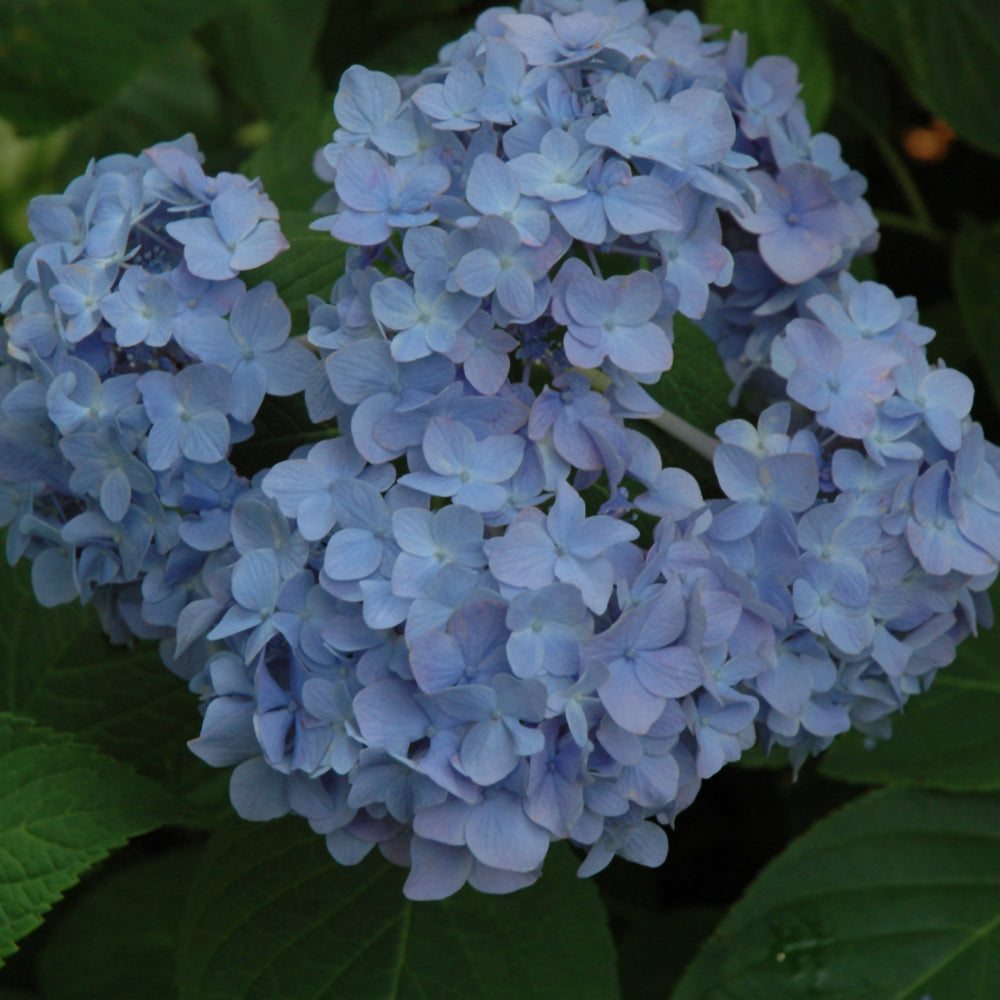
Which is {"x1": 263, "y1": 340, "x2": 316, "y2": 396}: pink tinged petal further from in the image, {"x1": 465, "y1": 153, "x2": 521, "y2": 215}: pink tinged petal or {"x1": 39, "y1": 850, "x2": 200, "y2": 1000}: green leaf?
{"x1": 39, "y1": 850, "x2": 200, "y2": 1000}: green leaf

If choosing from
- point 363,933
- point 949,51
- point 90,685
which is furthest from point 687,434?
point 949,51

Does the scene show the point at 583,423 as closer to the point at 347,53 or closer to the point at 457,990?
the point at 457,990

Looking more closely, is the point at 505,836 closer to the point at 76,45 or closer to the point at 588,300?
the point at 588,300

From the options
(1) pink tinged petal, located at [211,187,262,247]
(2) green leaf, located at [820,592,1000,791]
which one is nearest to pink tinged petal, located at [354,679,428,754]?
(1) pink tinged petal, located at [211,187,262,247]

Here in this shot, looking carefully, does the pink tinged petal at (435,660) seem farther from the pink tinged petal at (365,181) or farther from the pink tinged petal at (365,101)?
the pink tinged petal at (365,101)

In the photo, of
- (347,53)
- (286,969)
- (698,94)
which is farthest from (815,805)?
(347,53)

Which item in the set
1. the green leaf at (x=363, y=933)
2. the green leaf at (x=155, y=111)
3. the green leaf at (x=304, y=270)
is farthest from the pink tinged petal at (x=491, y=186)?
the green leaf at (x=155, y=111)
